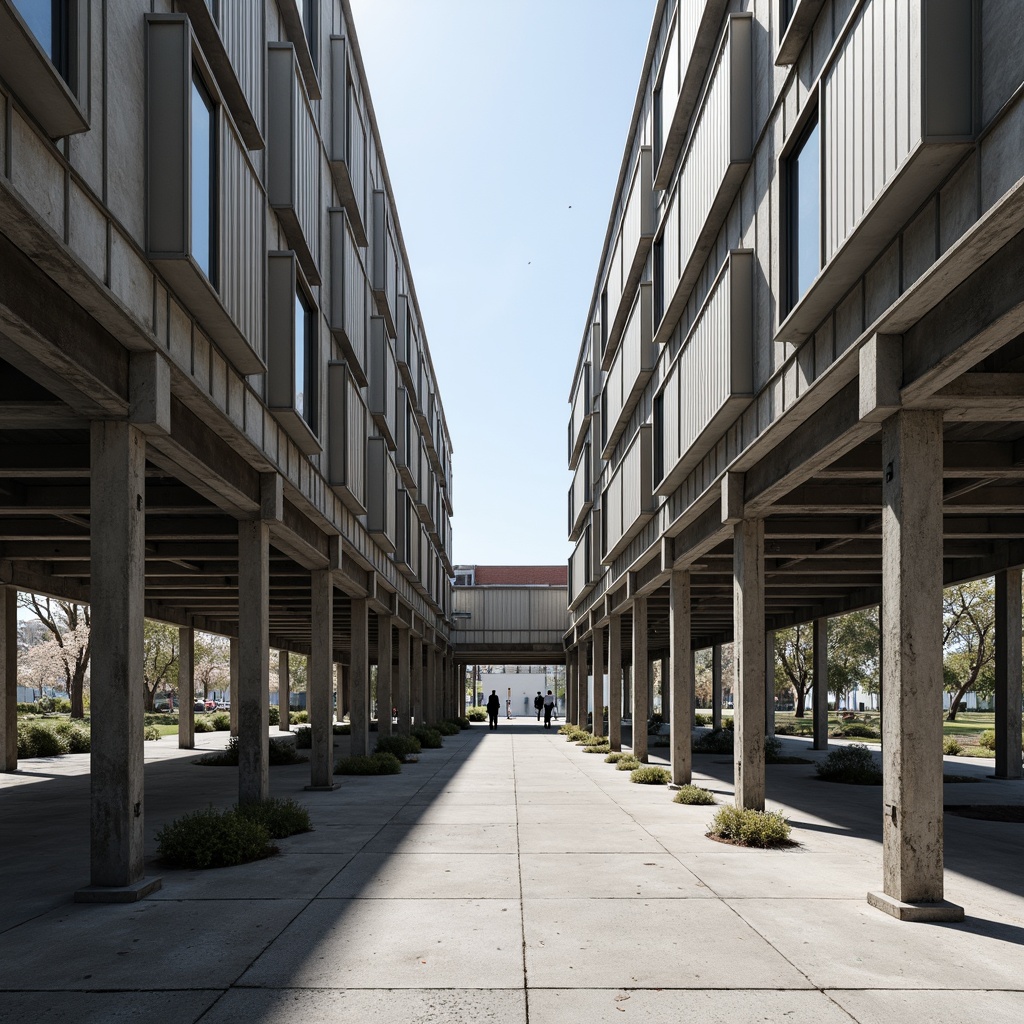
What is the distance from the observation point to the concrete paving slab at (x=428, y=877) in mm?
9695

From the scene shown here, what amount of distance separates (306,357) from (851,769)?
47.4 feet

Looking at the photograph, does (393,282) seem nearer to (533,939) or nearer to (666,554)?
(666,554)

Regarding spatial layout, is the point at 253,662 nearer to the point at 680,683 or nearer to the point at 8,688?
the point at 680,683

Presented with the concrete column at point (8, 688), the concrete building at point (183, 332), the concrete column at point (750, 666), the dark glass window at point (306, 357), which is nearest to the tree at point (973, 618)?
the concrete column at point (750, 666)

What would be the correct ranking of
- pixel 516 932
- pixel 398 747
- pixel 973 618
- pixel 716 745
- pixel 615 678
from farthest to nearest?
1. pixel 973 618
2. pixel 716 745
3. pixel 615 678
4. pixel 398 747
5. pixel 516 932

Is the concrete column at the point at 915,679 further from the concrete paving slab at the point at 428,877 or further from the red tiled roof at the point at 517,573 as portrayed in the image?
→ the red tiled roof at the point at 517,573

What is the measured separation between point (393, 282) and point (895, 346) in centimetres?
2124

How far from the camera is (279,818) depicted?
13.2 meters

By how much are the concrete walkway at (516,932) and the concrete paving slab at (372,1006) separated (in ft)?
0.07

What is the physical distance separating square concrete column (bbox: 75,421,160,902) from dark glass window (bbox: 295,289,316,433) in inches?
274

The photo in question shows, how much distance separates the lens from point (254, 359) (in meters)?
11.9

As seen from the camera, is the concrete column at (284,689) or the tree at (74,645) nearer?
the tree at (74,645)

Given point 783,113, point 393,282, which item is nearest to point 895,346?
point 783,113

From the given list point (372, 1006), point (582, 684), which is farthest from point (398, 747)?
point (582, 684)
